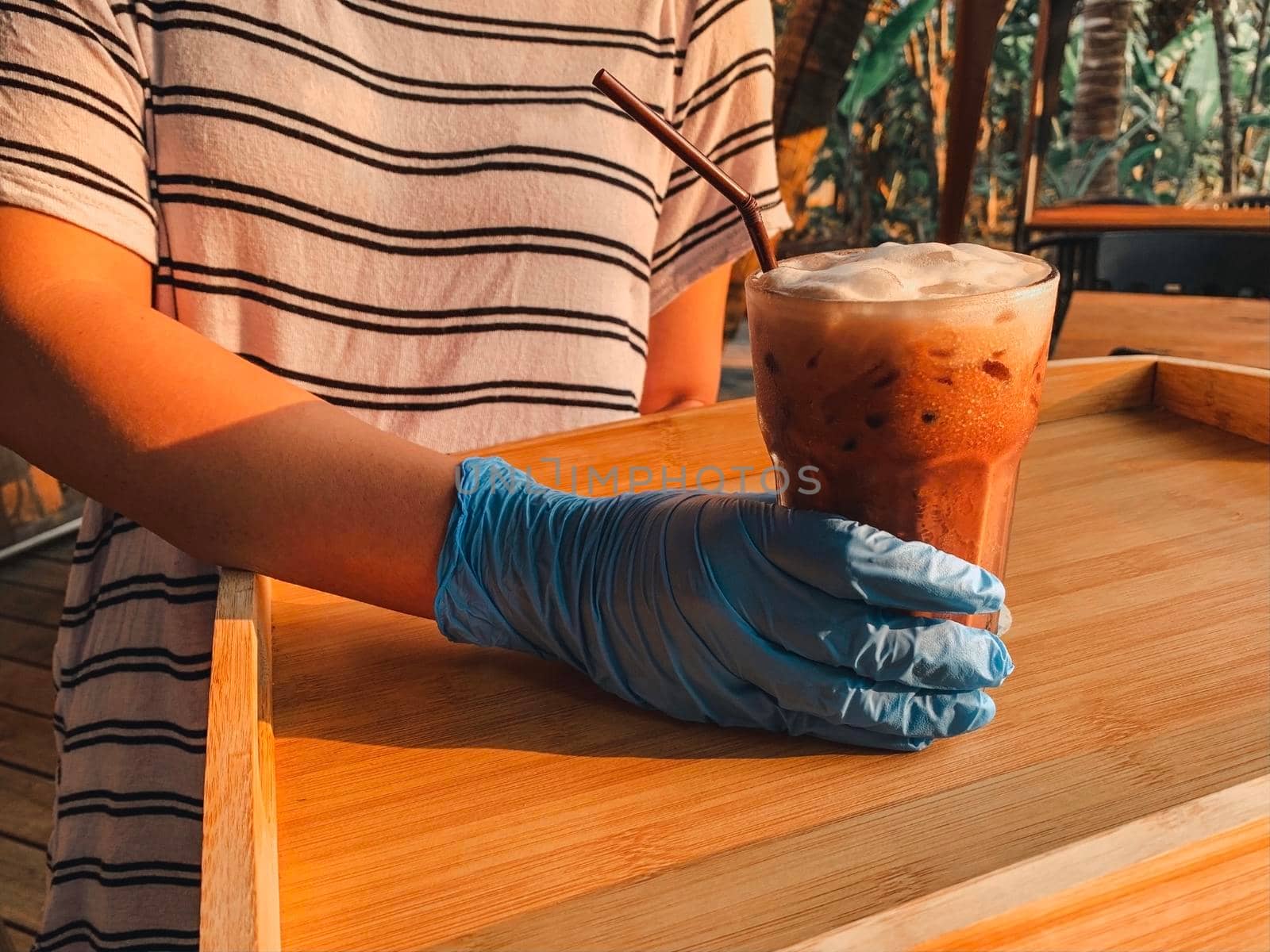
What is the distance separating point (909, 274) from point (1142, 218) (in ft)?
13.3

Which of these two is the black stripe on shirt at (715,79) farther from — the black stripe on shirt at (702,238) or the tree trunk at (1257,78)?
the tree trunk at (1257,78)

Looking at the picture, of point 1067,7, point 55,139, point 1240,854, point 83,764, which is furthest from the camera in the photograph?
point 1067,7

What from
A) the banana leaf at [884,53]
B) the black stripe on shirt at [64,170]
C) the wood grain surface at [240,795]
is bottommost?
the wood grain surface at [240,795]

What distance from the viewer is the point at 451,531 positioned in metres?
0.88

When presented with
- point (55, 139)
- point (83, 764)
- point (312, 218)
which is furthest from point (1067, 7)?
point (83, 764)

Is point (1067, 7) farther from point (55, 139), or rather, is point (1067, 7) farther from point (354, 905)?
point (354, 905)

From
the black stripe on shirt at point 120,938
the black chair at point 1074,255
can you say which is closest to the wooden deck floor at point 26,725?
the black stripe on shirt at point 120,938

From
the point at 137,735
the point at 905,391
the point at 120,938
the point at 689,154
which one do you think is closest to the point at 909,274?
the point at 905,391

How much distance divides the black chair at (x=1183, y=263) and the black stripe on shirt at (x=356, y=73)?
6.50 ft

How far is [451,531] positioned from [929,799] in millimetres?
459

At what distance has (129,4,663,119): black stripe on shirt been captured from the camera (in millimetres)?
1142

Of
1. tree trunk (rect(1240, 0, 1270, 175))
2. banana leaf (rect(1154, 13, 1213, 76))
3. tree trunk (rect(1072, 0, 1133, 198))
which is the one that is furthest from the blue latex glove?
banana leaf (rect(1154, 13, 1213, 76))

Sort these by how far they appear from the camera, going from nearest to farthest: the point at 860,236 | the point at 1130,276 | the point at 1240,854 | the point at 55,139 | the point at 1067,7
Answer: the point at 1240,854 < the point at 55,139 < the point at 1130,276 < the point at 1067,7 < the point at 860,236

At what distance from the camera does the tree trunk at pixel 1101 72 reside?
6887 mm
